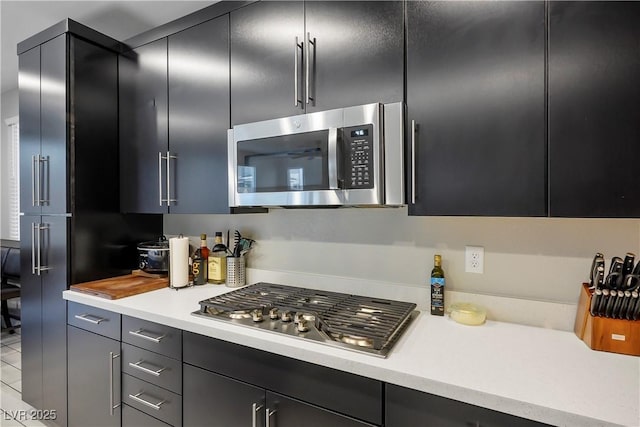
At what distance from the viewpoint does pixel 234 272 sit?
1.91m

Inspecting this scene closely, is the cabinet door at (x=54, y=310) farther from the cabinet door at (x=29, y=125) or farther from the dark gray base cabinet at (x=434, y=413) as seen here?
the dark gray base cabinet at (x=434, y=413)

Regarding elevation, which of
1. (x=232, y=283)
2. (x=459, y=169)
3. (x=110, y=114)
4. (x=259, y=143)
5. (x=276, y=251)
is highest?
(x=110, y=114)

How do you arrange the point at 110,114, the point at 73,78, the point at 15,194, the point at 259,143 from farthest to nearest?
1. the point at 15,194
2. the point at 110,114
3. the point at 73,78
4. the point at 259,143

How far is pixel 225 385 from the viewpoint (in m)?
1.29

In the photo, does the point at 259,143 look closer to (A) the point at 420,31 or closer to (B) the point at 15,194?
(A) the point at 420,31

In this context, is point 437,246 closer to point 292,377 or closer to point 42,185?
point 292,377

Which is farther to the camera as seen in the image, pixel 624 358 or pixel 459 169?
pixel 459 169

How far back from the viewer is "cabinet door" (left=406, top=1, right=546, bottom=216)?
3.42 feet

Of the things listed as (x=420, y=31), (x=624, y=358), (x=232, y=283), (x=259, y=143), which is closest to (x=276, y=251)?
(x=232, y=283)

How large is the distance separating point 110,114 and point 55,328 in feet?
4.46

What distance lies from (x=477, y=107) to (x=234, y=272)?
4.88 ft

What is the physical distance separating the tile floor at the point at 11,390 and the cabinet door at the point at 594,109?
3056 millimetres

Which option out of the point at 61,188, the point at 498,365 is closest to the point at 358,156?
the point at 498,365

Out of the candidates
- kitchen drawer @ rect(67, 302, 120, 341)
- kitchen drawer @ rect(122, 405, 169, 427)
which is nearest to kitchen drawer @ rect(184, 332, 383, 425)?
kitchen drawer @ rect(122, 405, 169, 427)
